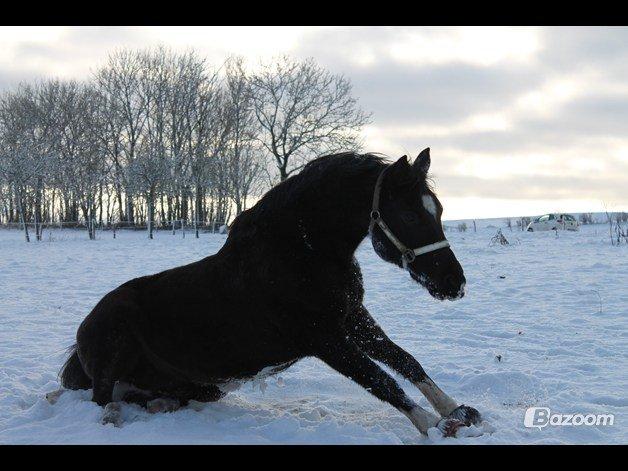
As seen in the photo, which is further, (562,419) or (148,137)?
(148,137)

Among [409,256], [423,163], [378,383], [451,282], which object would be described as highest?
[423,163]

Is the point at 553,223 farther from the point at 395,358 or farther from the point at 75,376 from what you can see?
the point at 75,376

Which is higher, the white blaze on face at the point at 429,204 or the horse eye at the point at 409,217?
the white blaze on face at the point at 429,204

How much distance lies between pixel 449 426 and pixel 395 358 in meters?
0.58

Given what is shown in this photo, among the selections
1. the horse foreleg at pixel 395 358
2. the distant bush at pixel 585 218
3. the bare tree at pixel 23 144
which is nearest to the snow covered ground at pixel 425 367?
the horse foreleg at pixel 395 358

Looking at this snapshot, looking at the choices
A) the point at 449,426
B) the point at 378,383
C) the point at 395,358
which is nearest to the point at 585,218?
the point at 395,358

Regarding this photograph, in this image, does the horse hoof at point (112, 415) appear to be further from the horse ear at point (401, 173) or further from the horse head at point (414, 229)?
the horse ear at point (401, 173)

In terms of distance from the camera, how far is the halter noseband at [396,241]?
3486mm

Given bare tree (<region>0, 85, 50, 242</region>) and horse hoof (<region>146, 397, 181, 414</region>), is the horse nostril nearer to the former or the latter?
horse hoof (<region>146, 397, 181, 414</region>)

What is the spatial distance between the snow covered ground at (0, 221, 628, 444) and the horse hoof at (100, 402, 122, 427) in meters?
0.08

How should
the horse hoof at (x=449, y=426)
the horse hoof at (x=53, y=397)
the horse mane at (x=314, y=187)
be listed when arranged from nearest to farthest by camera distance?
the horse hoof at (x=449, y=426)
the horse mane at (x=314, y=187)
the horse hoof at (x=53, y=397)

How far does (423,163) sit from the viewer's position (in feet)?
11.9

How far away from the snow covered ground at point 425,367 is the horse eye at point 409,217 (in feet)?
4.16
